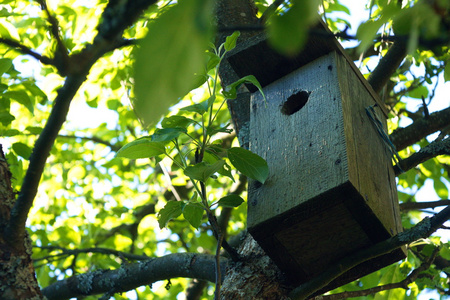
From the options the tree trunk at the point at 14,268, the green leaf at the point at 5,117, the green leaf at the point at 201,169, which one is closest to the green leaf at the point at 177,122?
the green leaf at the point at 201,169

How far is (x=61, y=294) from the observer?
287 cm

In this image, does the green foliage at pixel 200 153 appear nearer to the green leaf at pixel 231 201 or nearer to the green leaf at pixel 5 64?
the green leaf at pixel 231 201

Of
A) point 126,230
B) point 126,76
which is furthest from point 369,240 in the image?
point 126,230

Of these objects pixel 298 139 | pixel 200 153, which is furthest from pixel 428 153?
pixel 200 153

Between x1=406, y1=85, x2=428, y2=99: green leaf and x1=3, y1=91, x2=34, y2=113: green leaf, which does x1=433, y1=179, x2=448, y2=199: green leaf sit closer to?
x1=406, y1=85, x2=428, y2=99: green leaf

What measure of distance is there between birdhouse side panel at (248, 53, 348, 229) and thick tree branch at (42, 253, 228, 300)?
0.55 meters

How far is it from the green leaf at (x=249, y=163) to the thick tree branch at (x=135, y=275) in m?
0.62

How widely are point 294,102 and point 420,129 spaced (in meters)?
0.80

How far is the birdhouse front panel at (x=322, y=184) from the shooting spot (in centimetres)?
185

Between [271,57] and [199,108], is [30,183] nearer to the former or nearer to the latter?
[199,108]

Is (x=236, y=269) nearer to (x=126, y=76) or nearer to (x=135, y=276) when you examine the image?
(x=135, y=276)

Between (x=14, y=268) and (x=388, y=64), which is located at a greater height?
(x=388, y=64)

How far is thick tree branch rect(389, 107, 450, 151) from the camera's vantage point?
108 inches

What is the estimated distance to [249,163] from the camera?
1.90 meters
